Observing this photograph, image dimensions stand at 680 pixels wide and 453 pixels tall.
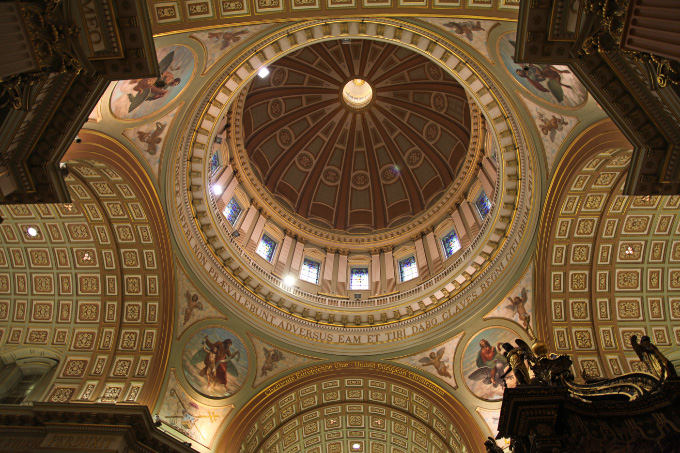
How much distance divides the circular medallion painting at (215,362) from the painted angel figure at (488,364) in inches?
373

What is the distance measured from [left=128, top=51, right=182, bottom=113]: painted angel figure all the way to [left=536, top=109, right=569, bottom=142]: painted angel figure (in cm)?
1195

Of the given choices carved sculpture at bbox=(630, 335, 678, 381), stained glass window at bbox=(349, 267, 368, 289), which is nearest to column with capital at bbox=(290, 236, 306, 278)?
stained glass window at bbox=(349, 267, 368, 289)

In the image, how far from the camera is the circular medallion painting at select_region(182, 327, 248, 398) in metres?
18.8

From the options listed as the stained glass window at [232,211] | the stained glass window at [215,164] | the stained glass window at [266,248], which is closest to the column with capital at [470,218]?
the stained glass window at [266,248]

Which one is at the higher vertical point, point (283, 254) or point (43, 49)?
point (283, 254)

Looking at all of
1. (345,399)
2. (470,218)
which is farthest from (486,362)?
(470,218)

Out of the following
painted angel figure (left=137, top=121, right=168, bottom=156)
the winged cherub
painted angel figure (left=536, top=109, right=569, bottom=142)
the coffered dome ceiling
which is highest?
the coffered dome ceiling

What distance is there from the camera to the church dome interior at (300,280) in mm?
14914

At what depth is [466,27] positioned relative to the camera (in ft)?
49.7

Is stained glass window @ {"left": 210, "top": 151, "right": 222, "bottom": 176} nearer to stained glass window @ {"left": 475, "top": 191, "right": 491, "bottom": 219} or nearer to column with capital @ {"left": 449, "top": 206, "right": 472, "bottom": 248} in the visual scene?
column with capital @ {"left": 449, "top": 206, "right": 472, "bottom": 248}

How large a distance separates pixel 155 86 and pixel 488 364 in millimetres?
16003

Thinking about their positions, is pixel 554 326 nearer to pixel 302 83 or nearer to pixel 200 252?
pixel 200 252

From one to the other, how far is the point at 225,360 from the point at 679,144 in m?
16.8

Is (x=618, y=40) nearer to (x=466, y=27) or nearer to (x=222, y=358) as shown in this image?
(x=466, y=27)
